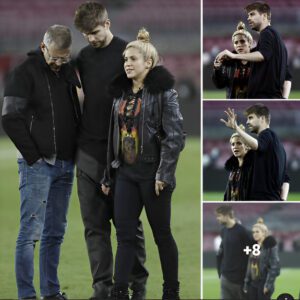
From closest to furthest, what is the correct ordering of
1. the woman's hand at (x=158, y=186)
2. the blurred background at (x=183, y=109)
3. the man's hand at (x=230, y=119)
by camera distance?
the woman's hand at (x=158, y=186) < the man's hand at (x=230, y=119) < the blurred background at (x=183, y=109)

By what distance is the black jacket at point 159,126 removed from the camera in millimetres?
3777

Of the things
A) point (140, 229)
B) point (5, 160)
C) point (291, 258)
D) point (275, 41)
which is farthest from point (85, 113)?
point (5, 160)

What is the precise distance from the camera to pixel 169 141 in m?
3.78

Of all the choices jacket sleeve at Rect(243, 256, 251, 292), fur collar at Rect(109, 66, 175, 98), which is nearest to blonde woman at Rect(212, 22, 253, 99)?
fur collar at Rect(109, 66, 175, 98)

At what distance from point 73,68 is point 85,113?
0.67ft

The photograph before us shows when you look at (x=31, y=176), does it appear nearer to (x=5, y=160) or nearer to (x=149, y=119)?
(x=149, y=119)

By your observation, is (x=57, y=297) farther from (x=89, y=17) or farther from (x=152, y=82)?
(x=89, y=17)

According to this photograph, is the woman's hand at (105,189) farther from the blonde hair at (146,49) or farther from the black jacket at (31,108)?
the blonde hair at (146,49)

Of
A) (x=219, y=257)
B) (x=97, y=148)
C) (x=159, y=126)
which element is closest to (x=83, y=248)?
(x=219, y=257)

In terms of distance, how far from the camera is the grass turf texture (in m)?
4.49

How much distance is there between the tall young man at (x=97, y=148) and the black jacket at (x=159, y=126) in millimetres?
138

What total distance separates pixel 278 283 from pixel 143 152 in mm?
1007

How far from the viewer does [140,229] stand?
4.02m

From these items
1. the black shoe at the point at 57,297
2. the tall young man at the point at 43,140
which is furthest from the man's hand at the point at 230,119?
the black shoe at the point at 57,297
